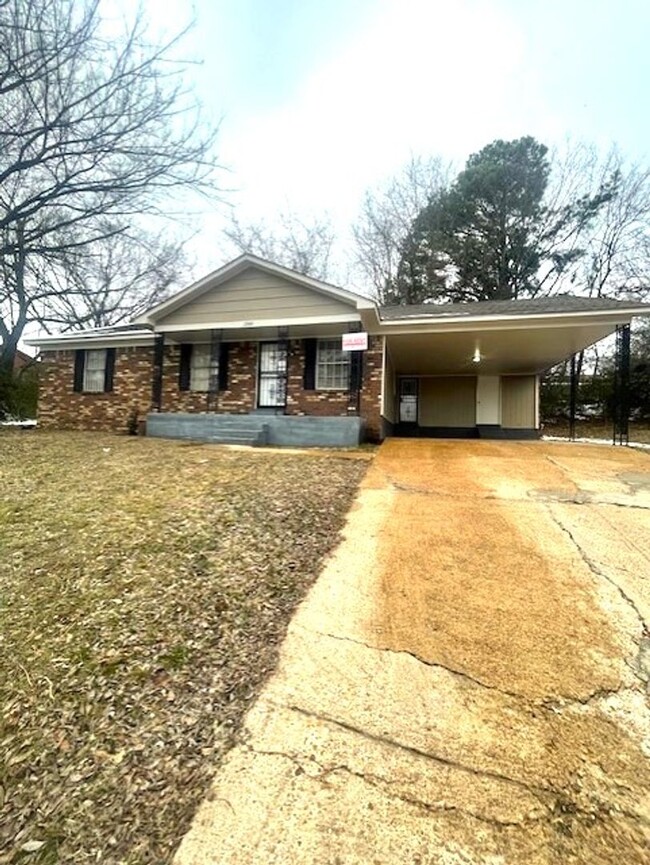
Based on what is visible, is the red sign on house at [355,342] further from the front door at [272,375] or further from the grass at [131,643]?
the grass at [131,643]

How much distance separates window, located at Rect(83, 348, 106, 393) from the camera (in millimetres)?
12352

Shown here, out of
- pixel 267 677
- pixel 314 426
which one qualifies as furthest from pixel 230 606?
pixel 314 426

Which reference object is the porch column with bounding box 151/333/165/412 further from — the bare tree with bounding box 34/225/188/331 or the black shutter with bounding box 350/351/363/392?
the bare tree with bounding box 34/225/188/331

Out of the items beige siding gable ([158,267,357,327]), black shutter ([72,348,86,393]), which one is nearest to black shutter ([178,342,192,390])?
beige siding gable ([158,267,357,327])

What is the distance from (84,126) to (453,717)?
522 inches

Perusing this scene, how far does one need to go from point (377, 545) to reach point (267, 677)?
5.63ft

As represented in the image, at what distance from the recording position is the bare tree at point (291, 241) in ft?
79.6

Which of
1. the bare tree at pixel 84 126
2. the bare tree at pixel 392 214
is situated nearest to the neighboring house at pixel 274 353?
the bare tree at pixel 84 126

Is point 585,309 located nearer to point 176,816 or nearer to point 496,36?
point 496,36

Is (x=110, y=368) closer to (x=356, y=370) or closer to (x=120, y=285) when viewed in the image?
(x=356, y=370)

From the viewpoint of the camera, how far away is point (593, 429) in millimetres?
16750

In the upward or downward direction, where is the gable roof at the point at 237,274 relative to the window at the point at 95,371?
upward

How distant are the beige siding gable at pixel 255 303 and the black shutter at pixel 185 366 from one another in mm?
894

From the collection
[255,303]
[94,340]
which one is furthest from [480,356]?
[94,340]
